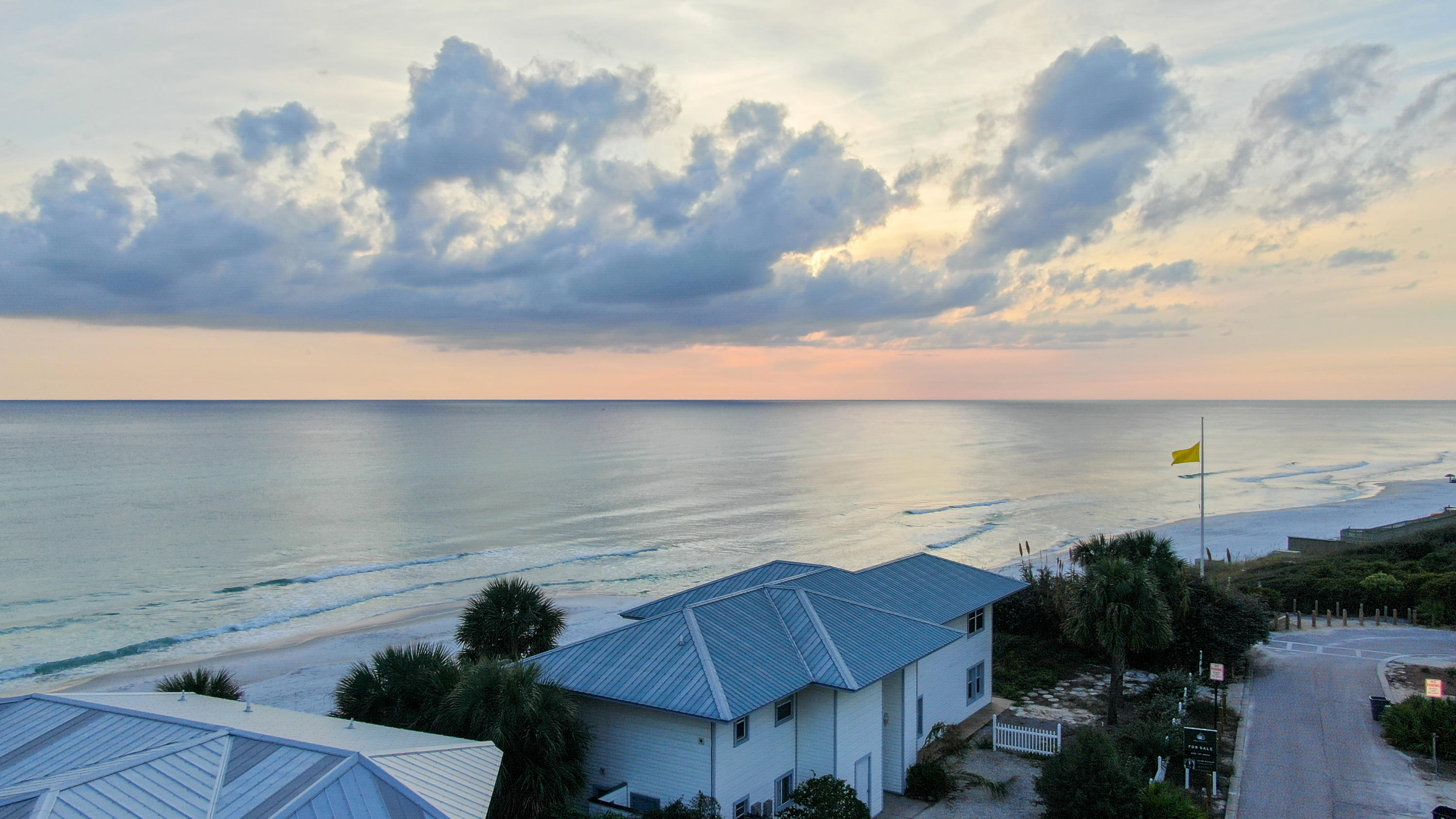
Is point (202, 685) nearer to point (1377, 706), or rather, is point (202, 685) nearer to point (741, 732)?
point (741, 732)

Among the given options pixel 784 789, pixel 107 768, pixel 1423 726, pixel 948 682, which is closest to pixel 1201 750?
pixel 948 682

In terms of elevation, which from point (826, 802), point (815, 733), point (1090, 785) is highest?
point (815, 733)

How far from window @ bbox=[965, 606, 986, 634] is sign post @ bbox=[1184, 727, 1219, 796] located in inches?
266

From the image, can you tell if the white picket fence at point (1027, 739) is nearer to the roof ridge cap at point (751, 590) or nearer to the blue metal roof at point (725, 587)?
the roof ridge cap at point (751, 590)

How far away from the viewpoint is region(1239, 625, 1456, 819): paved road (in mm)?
18594

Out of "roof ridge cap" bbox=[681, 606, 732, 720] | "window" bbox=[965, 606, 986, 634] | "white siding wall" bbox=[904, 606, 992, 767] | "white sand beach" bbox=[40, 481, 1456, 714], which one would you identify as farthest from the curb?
"white sand beach" bbox=[40, 481, 1456, 714]

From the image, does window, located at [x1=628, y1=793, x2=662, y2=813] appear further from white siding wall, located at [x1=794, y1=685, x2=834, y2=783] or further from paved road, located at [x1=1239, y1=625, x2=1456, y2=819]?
paved road, located at [x1=1239, y1=625, x2=1456, y2=819]

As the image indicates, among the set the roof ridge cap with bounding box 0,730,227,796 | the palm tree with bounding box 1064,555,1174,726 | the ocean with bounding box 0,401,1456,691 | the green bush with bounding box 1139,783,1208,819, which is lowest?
the ocean with bounding box 0,401,1456,691

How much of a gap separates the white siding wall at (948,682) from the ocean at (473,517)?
26.0 m

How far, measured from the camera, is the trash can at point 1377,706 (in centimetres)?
2347

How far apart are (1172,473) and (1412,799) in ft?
335

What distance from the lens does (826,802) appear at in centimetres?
1634

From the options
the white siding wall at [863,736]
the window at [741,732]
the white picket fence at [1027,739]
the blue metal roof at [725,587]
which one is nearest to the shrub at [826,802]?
the white siding wall at [863,736]

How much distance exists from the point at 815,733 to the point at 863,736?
130 centimetres
